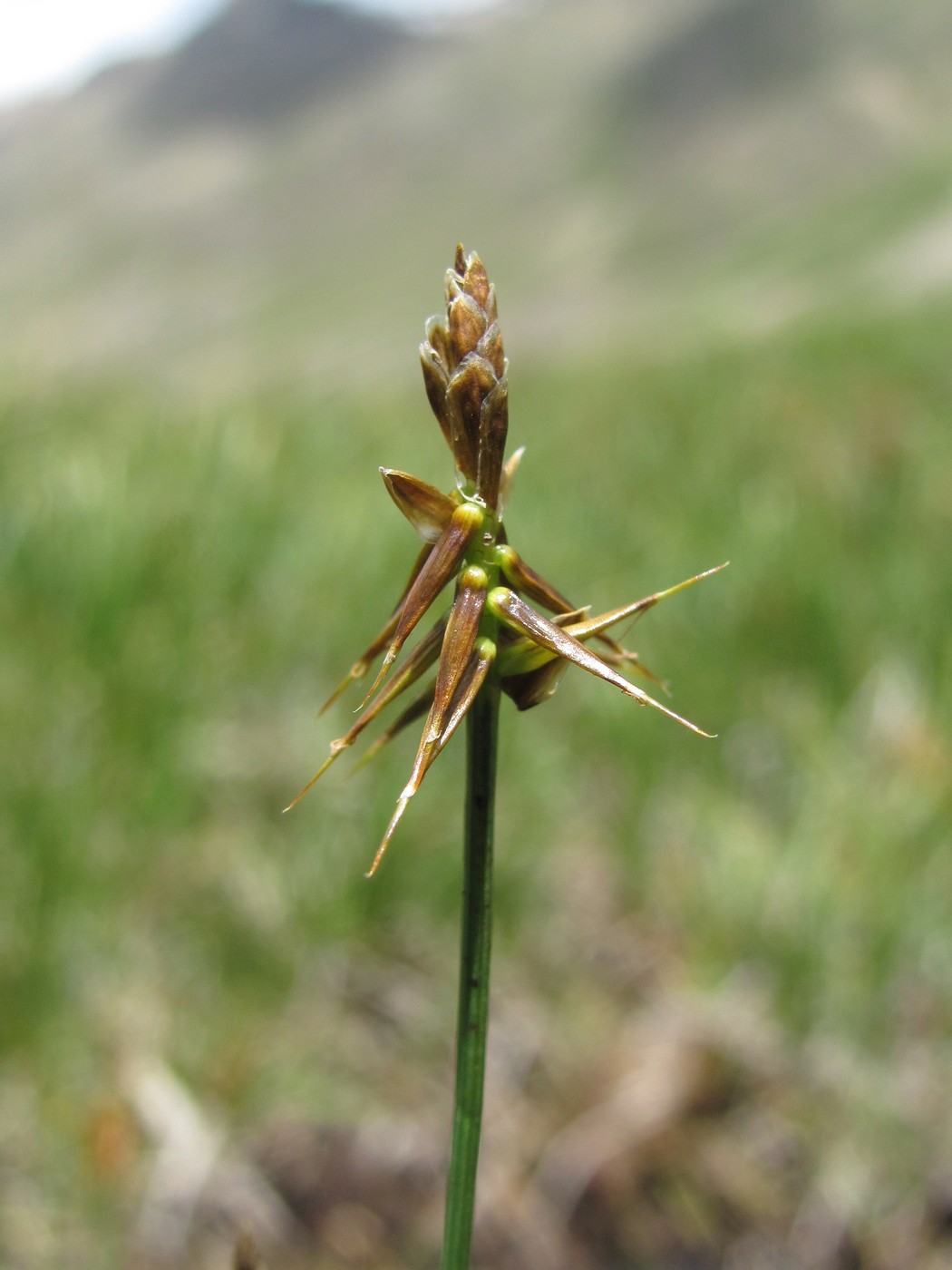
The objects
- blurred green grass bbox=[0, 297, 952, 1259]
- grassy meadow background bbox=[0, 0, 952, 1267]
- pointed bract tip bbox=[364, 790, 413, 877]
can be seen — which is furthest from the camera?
blurred green grass bbox=[0, 297, 952, 1259]

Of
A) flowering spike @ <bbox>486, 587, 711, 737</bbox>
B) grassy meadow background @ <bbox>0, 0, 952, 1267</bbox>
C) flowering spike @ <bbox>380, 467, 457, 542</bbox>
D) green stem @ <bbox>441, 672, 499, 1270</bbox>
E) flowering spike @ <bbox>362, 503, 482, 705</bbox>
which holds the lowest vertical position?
grassy meadow background @ <bbox>0, 0, 952, 1267</bbox>

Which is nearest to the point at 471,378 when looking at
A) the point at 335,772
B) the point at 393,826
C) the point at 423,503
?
the point at 423,503

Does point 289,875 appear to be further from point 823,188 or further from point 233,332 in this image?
point 823,188

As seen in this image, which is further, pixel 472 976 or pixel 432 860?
pixel 432 860

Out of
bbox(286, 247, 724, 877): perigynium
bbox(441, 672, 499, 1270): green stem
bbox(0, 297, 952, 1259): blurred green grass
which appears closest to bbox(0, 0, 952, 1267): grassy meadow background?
Result: bbox(0, 297, 952, 1259): blurred green grass

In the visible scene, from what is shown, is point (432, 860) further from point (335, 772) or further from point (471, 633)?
point (471, 633)

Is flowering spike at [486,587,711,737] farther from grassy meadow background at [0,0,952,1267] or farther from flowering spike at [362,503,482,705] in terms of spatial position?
grassy meadow background at [0,0,952,1267]

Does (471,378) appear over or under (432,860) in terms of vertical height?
over

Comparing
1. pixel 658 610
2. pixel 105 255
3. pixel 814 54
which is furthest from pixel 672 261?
pixel 658 610
